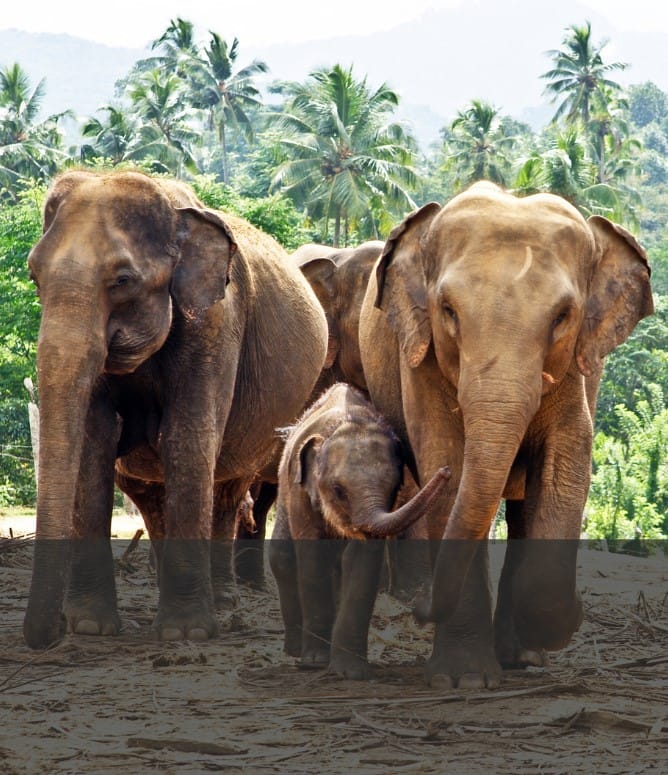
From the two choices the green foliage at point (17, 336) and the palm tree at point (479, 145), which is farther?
the palm tree at point (479, 145)

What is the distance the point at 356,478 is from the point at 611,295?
1.30 m

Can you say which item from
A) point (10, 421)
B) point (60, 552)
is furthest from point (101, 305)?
point (10, 421)

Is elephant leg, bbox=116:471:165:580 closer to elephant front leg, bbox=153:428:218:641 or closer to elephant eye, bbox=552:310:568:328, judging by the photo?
elephant front leg, bbox=153:428:218:641

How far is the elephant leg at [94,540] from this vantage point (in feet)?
25.2

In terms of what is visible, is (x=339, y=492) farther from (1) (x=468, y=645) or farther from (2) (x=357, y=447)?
(1) (x=468, y=645)

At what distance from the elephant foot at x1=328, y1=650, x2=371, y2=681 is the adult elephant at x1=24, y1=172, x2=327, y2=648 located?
1408 millimetres

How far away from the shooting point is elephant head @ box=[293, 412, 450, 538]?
19.5 ft

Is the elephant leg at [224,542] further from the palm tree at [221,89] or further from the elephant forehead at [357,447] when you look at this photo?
the palm tree at [221,89]

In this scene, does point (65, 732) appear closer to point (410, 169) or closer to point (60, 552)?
point (60, 552)

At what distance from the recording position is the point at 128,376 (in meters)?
7.89

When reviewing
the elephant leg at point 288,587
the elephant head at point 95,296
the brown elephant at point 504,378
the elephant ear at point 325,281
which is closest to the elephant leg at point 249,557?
the elephant ear at point 325,281

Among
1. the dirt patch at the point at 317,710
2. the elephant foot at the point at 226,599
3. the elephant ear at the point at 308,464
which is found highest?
the elephant ear at the point at 308,464

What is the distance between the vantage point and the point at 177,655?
22.1ft

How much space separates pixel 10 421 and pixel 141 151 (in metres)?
25.3
